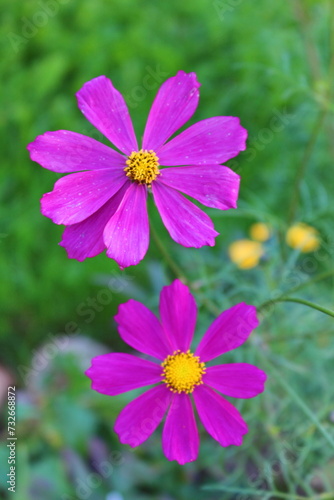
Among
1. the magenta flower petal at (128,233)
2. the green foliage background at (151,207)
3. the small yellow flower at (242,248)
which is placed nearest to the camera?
the magenta flower petal at (128,233)

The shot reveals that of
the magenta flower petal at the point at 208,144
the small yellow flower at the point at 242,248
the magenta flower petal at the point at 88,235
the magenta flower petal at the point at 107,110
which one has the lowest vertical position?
the small yellow flower at the point at 242,248

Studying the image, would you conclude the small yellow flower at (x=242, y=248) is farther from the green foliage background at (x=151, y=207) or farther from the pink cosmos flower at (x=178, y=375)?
the pink cosmos flower at (x=178, y=375)

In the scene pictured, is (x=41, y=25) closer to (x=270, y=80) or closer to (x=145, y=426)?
(x=270, y=80)

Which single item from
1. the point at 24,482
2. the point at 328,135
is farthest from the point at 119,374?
the point at 328,135

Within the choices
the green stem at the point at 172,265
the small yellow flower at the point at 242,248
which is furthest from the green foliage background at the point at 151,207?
the green stem at the point at 172,265

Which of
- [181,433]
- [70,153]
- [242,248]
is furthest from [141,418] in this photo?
[242,248]

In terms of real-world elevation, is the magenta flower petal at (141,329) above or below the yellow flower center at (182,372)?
above
